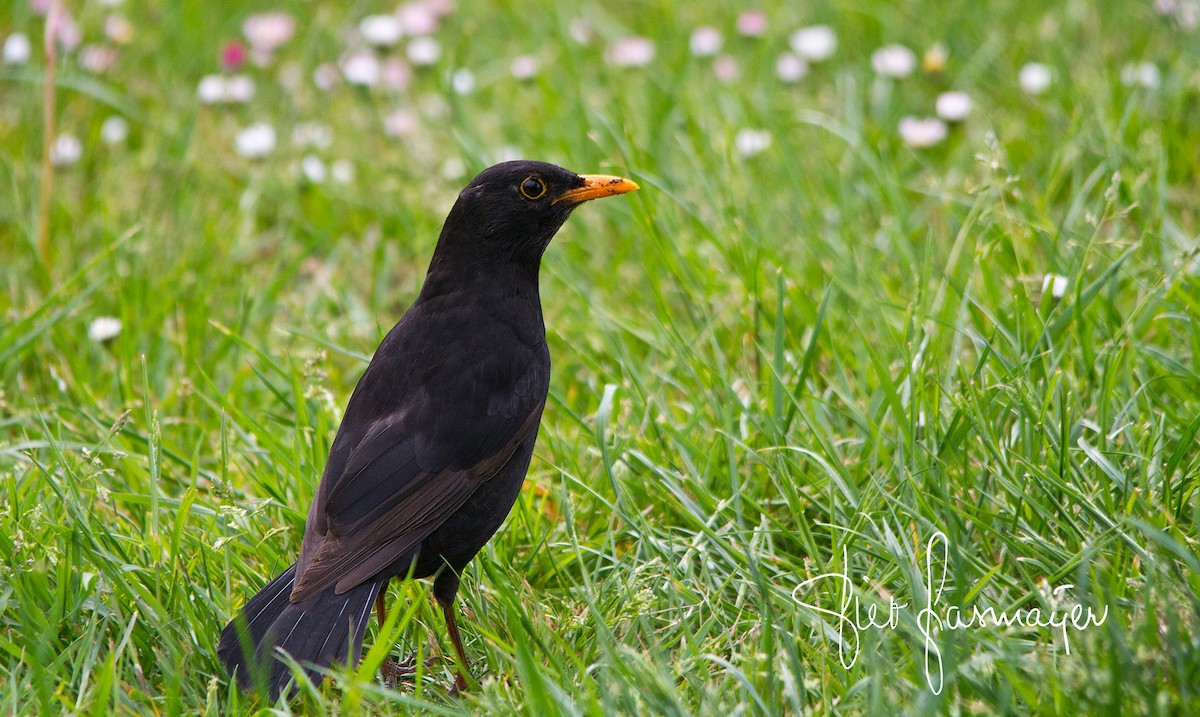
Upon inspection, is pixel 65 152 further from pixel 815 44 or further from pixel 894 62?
pixel 894 62

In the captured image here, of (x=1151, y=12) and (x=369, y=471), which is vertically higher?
(x=369, y=471)

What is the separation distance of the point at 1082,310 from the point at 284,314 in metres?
3.16

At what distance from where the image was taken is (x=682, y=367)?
4.29 m

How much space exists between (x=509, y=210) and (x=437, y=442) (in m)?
0.79

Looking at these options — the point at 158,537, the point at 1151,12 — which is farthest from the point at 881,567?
the point at 1151,12

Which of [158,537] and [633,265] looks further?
[633,265]

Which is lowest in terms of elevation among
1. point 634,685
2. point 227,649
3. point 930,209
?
point 930,209

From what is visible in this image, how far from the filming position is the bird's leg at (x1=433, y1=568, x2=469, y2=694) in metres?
3.28

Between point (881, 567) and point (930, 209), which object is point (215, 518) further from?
point (930, 209)

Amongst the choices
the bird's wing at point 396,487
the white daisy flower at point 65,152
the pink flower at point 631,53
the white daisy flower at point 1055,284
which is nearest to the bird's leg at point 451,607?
the bird's wing at point 396,487

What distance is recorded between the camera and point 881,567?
338 cm

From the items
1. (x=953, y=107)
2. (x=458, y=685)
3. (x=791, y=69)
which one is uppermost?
(x=791, y=69)

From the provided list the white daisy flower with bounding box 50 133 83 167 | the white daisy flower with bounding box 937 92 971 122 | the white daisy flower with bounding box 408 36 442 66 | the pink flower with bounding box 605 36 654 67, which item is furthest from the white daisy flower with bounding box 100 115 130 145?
the white daisy flower with bounding box 937 92 971 122

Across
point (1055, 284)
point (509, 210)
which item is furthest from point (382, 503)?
point (1055, 284)
